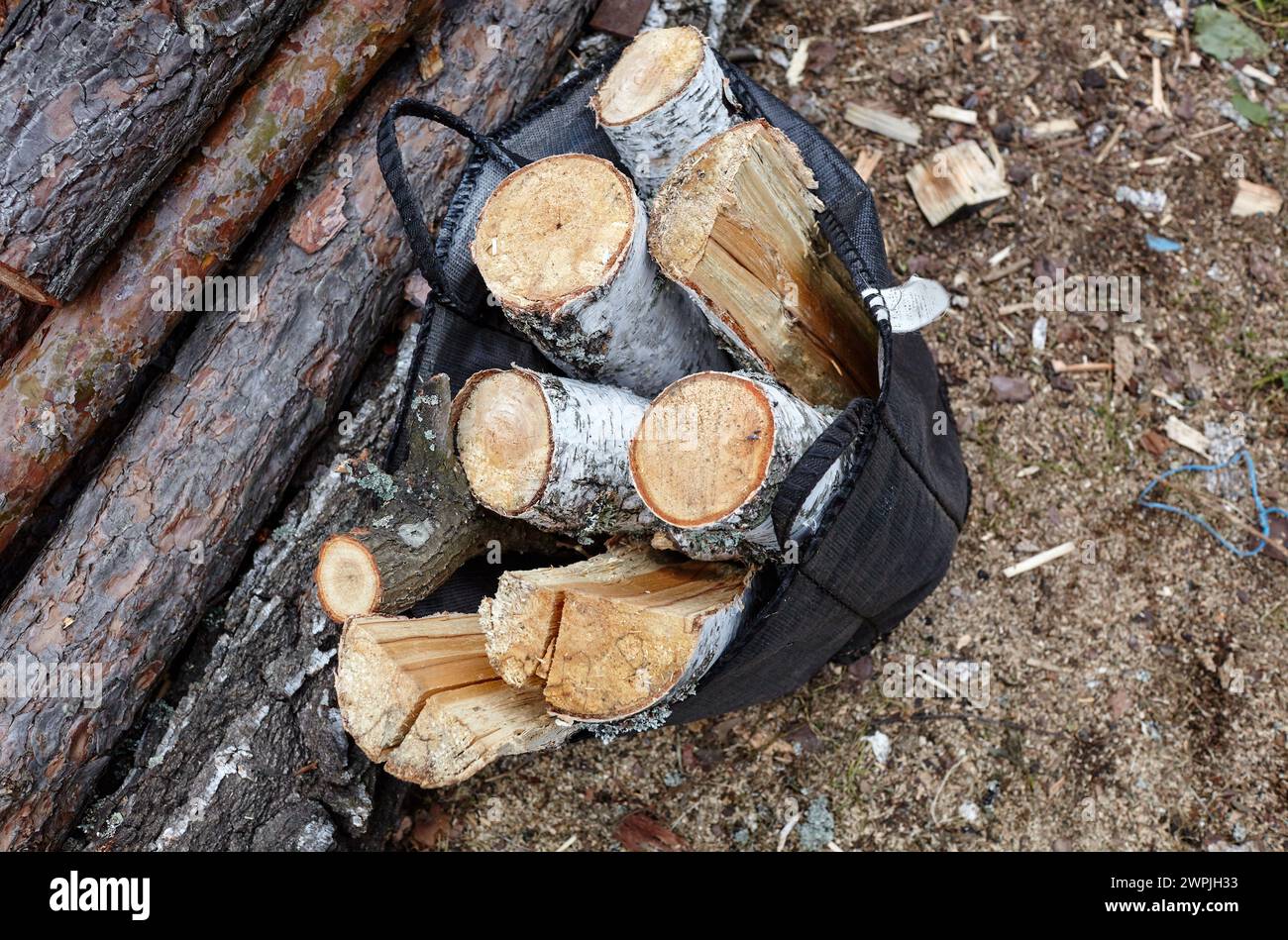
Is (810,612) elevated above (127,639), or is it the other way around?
(127,639)

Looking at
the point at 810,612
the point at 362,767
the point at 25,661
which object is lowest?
the point at 362,767

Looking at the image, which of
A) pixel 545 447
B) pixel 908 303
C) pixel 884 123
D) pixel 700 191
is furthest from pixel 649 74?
pixel 884 123

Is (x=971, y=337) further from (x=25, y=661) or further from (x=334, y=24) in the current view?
(x=25, y=661)

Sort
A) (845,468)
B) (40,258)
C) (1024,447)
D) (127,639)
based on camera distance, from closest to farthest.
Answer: (845,468), (40,258), (127,639), (1024,447)

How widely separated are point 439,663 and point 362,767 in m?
0.52

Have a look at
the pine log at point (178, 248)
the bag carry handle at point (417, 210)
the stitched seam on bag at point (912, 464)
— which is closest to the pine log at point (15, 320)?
the pine log at point (178, 248)

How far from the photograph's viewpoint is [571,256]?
1854 millimetres

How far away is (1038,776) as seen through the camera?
257 centimetres

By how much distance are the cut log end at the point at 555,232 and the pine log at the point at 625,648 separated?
0.60 m

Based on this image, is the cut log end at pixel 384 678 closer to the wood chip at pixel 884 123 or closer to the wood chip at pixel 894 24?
the wood chip at pixel 884 123

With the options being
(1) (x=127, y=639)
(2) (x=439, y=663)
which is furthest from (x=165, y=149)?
(2) (x=439, y=663)

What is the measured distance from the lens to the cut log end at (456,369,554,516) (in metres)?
1.86

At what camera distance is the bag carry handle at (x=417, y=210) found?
200 cm

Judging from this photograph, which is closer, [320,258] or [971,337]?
[320,258]
